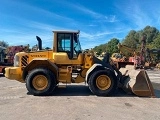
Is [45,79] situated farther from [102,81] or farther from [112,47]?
[112,47]

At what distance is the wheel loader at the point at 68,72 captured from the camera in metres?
9.37

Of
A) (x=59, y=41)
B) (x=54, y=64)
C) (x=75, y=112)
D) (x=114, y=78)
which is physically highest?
(x=59, y=41)

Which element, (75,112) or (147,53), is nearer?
(75,112)

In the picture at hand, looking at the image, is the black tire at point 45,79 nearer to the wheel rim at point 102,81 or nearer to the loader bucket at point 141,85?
the wheel rim at point 102,81

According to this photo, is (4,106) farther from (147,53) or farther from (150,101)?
(147,53)

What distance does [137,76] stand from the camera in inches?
365

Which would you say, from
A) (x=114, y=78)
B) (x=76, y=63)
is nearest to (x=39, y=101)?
(x=76, y=63)

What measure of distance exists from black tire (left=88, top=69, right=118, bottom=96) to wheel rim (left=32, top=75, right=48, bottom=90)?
6.16 feet

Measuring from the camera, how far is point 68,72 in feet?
32.3

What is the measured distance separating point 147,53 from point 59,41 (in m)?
25.6

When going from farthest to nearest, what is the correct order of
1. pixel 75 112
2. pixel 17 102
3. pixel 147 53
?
pixel 147 53, pixel 17 102, pixel 75 112

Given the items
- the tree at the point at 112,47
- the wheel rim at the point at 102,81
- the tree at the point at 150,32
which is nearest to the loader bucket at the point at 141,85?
the wheel rim at the point at 102,81

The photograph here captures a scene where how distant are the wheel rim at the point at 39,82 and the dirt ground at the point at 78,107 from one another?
1.68 feet

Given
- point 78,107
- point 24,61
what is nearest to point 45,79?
point 24,61
